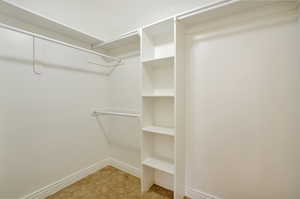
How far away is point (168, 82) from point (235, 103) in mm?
763

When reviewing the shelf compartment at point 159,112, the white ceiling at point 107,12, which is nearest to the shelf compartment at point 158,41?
the white ceiling at point 107,12

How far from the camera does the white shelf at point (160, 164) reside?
148cm

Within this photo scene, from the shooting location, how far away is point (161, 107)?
1.73m

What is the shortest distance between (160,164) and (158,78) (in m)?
1.08

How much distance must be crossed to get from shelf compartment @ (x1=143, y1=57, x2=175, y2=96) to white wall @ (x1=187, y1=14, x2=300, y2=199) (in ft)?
0.82

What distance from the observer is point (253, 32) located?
47.9 inches

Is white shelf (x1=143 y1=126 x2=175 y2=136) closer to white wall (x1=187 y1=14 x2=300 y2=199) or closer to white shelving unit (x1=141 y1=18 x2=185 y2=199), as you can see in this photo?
white shelving unit (x1=141 y1=18 x2=185 y2=199)

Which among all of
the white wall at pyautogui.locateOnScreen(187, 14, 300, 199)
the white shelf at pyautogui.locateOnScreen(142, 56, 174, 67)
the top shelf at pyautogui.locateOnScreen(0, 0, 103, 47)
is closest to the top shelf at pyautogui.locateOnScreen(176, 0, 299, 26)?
the white wall at pyautogui.locateOnScreen(187, 14, 300, 199)

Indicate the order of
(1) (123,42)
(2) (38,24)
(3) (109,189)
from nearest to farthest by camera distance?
(2) (38,24) < (3) (109,189) < (1) (123,42)

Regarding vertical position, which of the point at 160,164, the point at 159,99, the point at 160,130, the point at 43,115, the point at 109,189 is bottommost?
the point at 109,189

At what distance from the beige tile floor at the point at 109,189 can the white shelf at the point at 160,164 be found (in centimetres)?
39

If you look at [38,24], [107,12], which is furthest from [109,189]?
[107,12]

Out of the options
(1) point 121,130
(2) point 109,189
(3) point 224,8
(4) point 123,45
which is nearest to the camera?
(3) point 224,8

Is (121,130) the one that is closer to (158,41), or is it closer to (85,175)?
(85,175)
